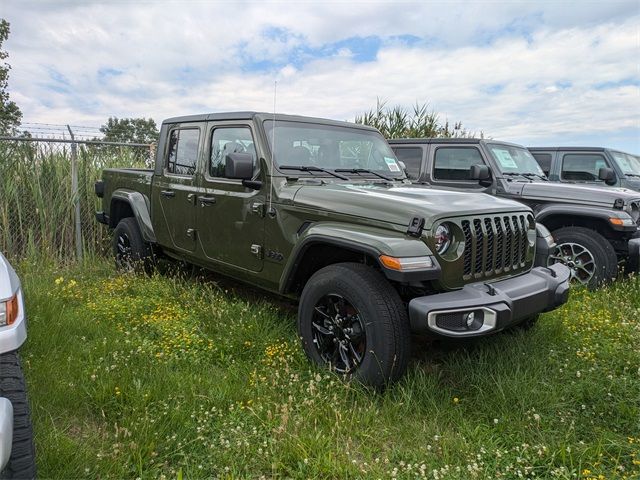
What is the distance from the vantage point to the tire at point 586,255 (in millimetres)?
5078

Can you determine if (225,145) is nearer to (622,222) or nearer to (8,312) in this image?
(8,312)

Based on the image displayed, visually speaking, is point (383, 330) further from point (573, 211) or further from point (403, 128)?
point (403, 128)

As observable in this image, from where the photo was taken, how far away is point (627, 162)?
866 cm

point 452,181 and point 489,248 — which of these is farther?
point 452,181

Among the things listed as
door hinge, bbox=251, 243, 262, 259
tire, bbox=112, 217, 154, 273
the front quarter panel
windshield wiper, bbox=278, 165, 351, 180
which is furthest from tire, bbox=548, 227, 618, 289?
tire, bbox=112, 217, 154, 273

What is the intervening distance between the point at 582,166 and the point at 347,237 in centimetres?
691

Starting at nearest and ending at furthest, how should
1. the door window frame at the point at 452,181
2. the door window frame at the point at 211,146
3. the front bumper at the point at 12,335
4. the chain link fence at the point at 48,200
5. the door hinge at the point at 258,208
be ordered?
the front bumper at the point at 12,335 → the door hinge at the point at 258,208 → the door window frame at the point at 211,146 → the door window frame at the point at 452,181 → the chain link fence at the point at 48,200

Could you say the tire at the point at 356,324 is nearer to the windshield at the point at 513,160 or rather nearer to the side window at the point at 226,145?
the side window at the point at 226,145

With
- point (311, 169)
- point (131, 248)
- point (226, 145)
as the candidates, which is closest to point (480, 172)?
point (311, 169)

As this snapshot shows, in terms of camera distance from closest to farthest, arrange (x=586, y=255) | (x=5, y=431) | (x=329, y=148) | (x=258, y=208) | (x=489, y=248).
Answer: (x=5, y=431) → (x=489, y=248) → (x=258, y=208) → (x=329, y=148) → (x=586, y=255)

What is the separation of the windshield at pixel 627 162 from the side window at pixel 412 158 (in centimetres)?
394

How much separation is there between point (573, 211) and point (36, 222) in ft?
22.0

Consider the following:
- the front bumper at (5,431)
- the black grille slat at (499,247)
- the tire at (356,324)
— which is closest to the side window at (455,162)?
the black grille slat at (499,247)

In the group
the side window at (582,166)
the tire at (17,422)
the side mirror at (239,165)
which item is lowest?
Answer: the tire at (17,422)
